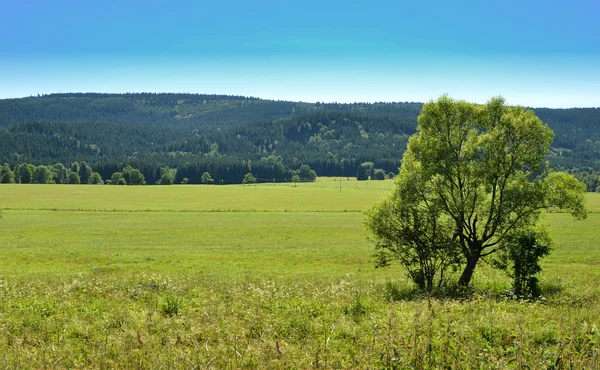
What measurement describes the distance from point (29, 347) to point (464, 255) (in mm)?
20739

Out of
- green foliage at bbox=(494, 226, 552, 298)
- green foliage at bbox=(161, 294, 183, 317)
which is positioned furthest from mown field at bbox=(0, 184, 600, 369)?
green foliage at bbox=(494, 226, 552, 298)

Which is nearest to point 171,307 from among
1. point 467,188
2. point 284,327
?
point 284,327

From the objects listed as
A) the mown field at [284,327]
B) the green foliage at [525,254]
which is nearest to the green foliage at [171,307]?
the mown field at [284,327]

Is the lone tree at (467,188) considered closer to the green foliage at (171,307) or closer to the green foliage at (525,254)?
the green foliage at (525,254)

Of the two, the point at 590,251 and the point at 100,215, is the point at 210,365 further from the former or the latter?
the point at 100,215

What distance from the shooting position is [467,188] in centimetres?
2392

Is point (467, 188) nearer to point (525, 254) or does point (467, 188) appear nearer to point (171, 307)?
point (525, 254)

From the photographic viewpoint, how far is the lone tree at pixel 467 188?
73.8ft

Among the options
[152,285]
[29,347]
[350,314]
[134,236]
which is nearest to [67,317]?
[29,347]

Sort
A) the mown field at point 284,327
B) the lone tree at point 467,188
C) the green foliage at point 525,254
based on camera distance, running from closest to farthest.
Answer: the mown field at point 284,327
the green foliage at point 525,254
the lone tree at point 467,188

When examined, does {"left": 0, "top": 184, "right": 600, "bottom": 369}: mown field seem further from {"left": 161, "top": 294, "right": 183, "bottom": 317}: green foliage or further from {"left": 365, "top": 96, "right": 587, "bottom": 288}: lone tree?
{"left": 365, "top": 96, "right": 587, "bottom": 288}: lone tree

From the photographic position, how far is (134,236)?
57344mm

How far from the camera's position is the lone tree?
22.5 m

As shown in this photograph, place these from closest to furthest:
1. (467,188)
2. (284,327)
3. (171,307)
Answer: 1. (284,327)
2. (171,307)
3. (467,188)
